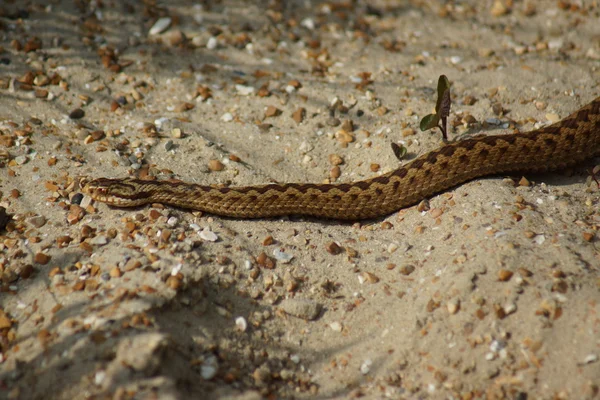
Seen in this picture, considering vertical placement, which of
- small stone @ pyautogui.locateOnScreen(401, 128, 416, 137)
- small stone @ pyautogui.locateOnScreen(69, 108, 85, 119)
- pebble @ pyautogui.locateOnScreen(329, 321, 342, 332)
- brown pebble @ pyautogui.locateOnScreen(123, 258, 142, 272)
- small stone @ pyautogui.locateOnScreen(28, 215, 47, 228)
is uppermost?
small stone @ pyautogui.locateOnScreen(401, 128, 416, 137)

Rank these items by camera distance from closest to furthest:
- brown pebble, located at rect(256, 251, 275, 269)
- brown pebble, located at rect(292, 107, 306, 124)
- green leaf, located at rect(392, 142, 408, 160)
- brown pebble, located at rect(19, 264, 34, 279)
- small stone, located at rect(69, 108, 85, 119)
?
1. brown pebble, located at rect(19, 264, 34, 279)
2. brown pebble, located at rect(256, 251, 275, 269)
3. green leaf, located at rect(392, 142, 408, 160)
4. small stone, located at rect(69, 108, 85, 119)
5. brown pebble, located at rect(292, 107, 306, 124)

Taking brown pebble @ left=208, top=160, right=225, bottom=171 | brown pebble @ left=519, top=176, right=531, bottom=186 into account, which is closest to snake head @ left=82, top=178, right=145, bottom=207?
brown pebble @ left=208, top=160, right=225, bottom=171

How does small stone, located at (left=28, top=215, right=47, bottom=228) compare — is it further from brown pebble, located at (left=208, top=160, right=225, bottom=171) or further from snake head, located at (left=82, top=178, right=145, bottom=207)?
brown pebble, located at (left=208, top=160, right=225, bottom=171)

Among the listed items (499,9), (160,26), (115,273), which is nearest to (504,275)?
(115,273)

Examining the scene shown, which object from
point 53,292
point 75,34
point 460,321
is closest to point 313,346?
point 460,321

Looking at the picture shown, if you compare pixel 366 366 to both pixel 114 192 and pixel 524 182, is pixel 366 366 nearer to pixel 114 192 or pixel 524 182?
pixel 524 182

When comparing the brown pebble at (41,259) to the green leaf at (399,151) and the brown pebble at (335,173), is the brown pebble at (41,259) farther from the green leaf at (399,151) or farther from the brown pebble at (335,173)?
the green leaf at (399,151)

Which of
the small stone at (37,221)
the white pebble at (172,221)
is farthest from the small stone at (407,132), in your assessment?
the small stone at (37,221)
